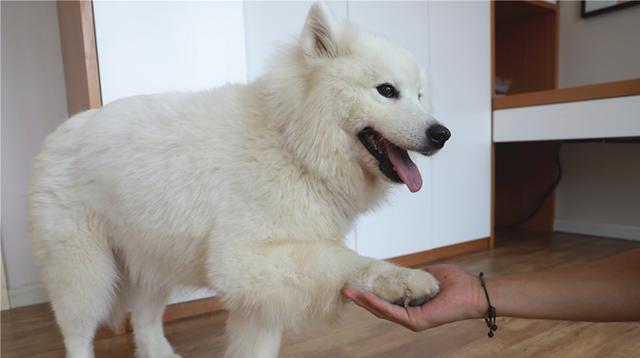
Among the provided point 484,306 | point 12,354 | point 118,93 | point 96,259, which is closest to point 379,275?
point 484,306

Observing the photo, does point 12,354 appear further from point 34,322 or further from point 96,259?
point 96,259

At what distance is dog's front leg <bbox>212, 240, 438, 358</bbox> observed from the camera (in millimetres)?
824

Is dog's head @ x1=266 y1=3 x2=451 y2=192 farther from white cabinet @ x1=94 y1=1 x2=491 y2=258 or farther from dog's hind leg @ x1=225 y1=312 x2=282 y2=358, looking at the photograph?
dog's hind leg @ x1=225 y1=312 x2=282 y2=358

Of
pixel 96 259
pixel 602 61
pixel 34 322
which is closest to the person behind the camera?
pixel 96 259

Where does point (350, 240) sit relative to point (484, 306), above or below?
below

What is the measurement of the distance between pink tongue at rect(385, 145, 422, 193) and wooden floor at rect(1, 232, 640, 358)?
0.73 meters

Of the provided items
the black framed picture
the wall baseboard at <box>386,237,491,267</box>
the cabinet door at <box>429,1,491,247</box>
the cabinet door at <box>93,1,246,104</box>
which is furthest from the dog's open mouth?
the black framed picture

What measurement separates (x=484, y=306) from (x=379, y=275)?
36 centimetres

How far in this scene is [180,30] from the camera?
1.87 meters

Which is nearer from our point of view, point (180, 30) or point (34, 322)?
point (180, 30)

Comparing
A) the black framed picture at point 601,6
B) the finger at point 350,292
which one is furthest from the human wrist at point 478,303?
the black framed picture at point 601,6

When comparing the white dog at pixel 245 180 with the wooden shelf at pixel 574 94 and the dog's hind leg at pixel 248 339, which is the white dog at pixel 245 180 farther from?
the wooden shelf at pixel 574 94

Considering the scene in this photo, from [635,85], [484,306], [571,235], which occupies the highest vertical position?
[635,85]

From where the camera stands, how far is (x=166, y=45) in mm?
1842
